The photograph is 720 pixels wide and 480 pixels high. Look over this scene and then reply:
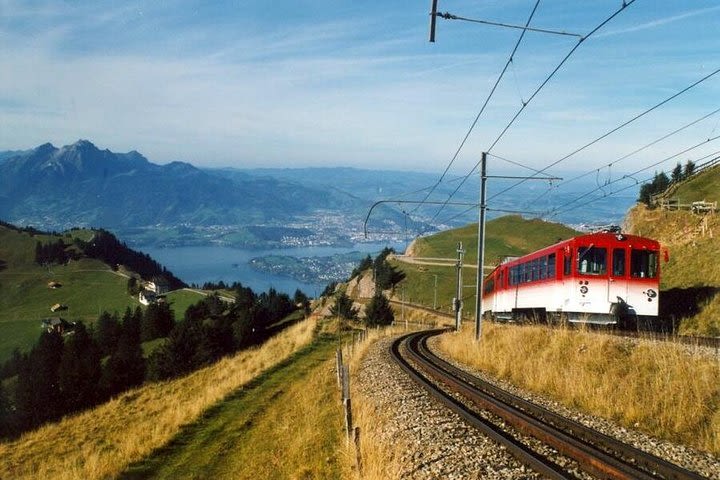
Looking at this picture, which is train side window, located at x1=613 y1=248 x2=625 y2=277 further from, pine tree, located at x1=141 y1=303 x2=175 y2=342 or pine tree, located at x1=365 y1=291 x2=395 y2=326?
pine tree, located at x1=141 y1=303 x2=175 y2=342

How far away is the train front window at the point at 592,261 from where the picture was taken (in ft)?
76.0

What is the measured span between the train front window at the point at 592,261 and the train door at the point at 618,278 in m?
0.32

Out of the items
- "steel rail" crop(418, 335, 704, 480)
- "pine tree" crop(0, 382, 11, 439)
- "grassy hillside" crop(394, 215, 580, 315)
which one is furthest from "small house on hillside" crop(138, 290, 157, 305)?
"steel rail" crop(418, 335, 704, 480)

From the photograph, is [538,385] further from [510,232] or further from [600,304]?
[510,232]

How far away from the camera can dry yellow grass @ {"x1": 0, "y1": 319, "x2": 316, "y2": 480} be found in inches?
611

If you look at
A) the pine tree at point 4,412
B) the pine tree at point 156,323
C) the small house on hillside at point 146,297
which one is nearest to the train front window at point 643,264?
the pine tree at point 4,412

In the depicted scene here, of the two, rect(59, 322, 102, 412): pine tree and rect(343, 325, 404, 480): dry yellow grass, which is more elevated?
rect(343, 325, 404, 480): dry yellow grass

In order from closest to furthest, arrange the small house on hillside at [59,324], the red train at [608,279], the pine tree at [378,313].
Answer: the red train at [608,279], the pine tree at [378,313], the small house on hillside at [59,324]

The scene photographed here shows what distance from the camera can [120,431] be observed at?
21.4 meters

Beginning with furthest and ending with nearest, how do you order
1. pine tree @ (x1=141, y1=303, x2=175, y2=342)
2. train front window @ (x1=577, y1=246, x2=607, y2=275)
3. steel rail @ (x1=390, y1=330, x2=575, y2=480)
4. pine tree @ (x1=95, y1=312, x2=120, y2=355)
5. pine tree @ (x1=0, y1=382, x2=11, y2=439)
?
pine tree @ (x1=141, y1=303, x2=175, y2=342) < pine tree @ (x1=95, y1=312, x2=120, y2=355) < pine tree @ (x1=0, y1=382, x2=11, y2=439) < train front window @ (x1=577, y1=246, x2=607, y2=275) < steel rail @ (x1=390, y1=330, x2=575, y2=480)

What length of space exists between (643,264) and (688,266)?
14.5 meters

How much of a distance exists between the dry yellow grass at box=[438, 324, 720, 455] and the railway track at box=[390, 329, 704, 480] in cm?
109

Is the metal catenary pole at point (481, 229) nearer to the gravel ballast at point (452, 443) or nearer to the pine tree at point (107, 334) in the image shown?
the gravel ballast at point (452, 443)

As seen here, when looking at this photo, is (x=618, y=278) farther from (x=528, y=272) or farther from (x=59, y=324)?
(x=59, y=324)
